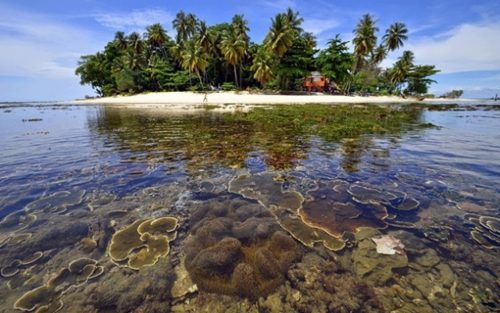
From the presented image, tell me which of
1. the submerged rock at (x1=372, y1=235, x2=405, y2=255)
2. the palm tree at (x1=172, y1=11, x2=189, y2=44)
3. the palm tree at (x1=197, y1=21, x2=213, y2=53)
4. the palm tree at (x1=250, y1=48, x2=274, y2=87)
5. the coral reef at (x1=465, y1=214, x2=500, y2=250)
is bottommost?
the submerged rock at (x1=372, y1=235, x2=405, y2=255)

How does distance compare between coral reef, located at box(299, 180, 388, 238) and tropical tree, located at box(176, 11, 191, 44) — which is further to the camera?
tropical tree, located at box(176, 11, 191, 44)

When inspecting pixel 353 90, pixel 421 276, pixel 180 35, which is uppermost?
A: pixel 180 35

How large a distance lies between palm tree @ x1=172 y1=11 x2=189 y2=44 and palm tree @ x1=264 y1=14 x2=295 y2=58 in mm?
29027

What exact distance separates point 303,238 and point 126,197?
4.26 meters

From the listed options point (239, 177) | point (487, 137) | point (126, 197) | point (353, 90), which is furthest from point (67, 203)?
point (353, 90)

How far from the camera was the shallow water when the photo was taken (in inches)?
126

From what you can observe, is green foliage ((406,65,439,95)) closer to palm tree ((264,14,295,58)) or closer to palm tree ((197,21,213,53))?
palm tree ((264,14,295,58))

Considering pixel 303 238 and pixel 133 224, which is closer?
pixel 303 238

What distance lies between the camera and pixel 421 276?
348 cm

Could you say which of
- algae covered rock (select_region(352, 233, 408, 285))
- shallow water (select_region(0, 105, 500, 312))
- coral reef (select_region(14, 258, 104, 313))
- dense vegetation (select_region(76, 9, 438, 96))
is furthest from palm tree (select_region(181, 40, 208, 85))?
algae covered rock (select_region(352, 233, 408, 285))

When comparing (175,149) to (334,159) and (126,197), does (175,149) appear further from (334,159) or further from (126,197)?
(334,159)

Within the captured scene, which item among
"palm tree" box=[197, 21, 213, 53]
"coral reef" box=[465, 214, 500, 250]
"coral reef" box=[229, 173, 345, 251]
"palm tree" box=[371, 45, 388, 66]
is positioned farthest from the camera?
"palm tree" box=[371, 45, 388, 66]

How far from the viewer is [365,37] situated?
54062 mm

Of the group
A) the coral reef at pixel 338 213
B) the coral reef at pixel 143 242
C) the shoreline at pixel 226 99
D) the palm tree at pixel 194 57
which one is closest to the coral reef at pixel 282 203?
the coral reef at pixel 338 213
